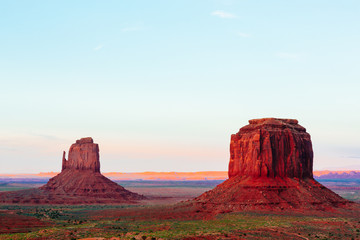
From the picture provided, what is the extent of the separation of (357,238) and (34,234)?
45.0 m

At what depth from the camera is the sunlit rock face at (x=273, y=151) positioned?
303ft

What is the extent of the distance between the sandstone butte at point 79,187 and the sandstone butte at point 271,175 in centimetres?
5987

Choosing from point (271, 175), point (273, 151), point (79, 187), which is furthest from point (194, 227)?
point (79, 187)

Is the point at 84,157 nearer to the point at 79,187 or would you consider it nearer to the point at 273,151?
the point at 79,187

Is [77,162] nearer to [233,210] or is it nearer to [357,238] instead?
[233,210]

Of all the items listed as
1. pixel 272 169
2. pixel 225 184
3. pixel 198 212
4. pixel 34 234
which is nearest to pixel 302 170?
pixel 272 169

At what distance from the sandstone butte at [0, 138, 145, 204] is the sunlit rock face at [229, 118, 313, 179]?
6157cm

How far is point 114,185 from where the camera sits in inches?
6334

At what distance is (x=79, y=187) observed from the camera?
153 meters

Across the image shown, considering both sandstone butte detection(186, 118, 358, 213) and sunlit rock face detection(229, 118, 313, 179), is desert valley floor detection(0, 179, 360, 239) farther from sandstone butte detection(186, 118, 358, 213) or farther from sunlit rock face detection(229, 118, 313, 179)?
sunlit rock face detection(229, 118, 313, 179)

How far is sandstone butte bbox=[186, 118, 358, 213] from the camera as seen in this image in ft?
283

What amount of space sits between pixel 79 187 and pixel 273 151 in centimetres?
8167

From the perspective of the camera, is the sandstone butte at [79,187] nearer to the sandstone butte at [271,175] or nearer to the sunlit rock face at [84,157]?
the sunlit rock face at [84,157]

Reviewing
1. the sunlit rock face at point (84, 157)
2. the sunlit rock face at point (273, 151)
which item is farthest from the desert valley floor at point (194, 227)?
the sunlit rock face at point (84, 157)
